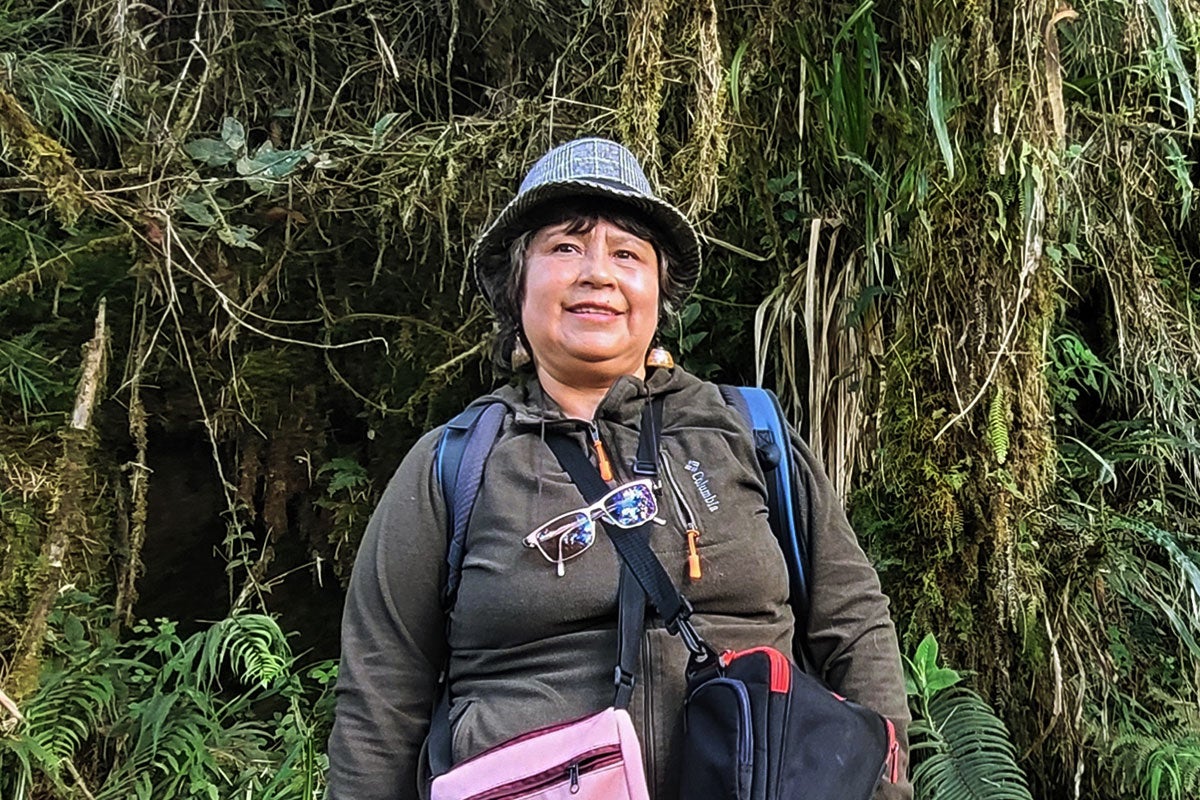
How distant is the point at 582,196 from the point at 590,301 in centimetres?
20

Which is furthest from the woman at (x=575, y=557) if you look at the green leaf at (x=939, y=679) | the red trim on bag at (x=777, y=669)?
the green leaf at (x=939, y=679)

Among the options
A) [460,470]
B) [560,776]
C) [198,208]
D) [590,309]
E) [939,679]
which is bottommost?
[939,679]

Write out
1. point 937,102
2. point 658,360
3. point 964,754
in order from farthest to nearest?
point 964,754
point 937,102
point 658,360

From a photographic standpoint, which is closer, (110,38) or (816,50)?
(816,50)

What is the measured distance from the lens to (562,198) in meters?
1.54

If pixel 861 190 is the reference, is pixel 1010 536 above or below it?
below

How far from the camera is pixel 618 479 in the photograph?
1.45 m

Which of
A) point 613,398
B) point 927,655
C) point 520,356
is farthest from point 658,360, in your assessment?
point 927,655

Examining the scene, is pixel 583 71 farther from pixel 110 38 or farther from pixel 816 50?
pixel 110 38

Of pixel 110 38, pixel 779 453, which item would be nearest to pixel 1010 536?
pixel 779 453

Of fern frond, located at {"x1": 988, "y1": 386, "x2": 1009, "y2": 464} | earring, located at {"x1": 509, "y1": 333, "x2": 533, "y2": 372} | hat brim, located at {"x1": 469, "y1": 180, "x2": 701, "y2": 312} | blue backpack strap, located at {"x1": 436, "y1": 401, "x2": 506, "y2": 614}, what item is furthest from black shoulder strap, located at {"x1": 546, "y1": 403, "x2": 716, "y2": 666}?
fern frond, located at {"x1": 988, "y1": 386, "x2": 1009, "y2": 464}

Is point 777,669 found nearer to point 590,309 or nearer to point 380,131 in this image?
point 590,309

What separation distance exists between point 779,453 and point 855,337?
2.79 ft

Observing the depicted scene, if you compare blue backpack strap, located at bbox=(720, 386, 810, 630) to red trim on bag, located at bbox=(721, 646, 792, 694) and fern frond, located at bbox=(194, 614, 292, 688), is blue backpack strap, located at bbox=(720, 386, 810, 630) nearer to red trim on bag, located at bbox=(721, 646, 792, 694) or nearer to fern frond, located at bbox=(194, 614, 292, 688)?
red trim on bag, located at bbox=(721, 646, 792, 694)
